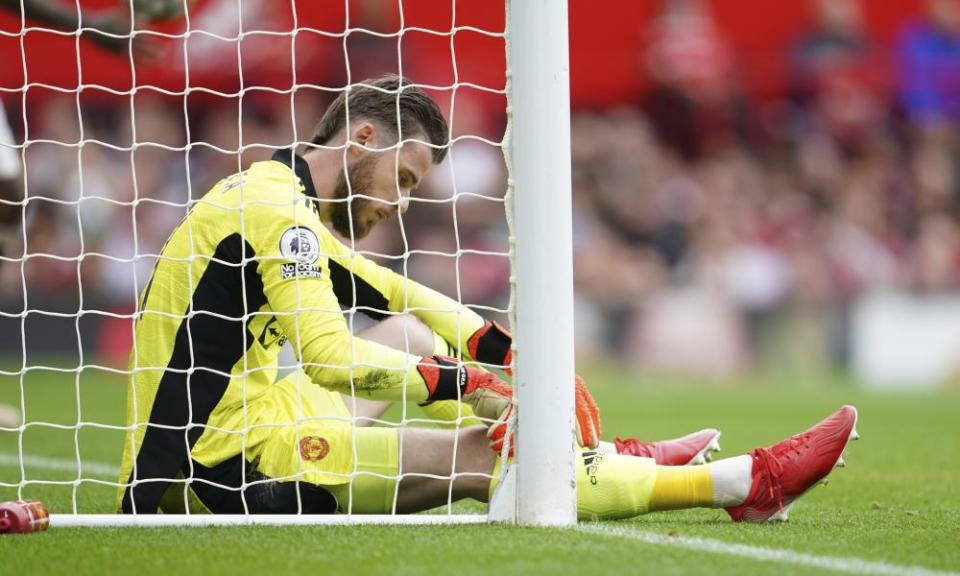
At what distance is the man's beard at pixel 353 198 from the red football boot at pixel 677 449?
3.57ft

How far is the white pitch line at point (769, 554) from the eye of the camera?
316cm

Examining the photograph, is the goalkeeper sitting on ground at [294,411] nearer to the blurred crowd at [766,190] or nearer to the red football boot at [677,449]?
the red football boot at [677,449]

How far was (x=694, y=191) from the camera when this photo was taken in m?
14.7

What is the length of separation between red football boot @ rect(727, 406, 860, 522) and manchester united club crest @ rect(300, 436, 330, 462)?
1.21 meters

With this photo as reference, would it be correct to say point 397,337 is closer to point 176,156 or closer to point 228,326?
point 228,326

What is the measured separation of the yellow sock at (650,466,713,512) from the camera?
3.89 m

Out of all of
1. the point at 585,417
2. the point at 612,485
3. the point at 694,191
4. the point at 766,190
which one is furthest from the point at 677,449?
the point at 766,190

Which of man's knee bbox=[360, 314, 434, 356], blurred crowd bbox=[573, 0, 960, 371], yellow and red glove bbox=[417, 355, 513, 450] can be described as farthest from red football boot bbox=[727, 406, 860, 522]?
blurred crowd bbox=[573, 0, 960, 371]

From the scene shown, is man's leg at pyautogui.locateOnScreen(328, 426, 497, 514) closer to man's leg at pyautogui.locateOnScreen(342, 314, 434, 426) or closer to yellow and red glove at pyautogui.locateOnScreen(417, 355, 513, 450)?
yellow and red glove at pyautogui.locateOnScreen(417, 355, 513, 450)

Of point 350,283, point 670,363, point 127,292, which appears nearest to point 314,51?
point 127,292

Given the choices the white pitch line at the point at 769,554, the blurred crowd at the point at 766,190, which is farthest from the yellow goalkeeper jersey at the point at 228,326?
the blurred crowd at the point at 766,190

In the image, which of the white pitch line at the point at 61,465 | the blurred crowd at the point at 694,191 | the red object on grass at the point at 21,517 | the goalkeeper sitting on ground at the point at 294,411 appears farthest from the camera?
the blurred crowd at the point at 694,191

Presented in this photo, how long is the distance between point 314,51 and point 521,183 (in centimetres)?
1026

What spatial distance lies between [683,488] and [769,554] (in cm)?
55
